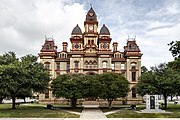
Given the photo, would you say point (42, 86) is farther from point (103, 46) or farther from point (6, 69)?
point (103, 46)

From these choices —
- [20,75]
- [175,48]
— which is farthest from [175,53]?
[20,75]

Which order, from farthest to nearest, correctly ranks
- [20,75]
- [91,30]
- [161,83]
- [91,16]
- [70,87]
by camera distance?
[91,16], [91,30], [70,87], [161,83], [20,75]

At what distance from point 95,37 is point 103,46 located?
2674 mm

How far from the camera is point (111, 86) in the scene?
129 feet

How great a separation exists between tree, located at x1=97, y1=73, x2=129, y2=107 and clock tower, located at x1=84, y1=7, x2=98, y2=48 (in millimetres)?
16504

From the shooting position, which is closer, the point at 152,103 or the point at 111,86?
the point at 152,103

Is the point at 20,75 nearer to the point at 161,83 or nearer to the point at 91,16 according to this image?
the point at 161,83

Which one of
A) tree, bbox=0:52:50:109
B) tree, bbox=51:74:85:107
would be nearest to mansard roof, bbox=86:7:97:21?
tree, bbox=51:74:85:107

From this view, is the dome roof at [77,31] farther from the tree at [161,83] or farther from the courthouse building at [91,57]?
the tree at [161,83]

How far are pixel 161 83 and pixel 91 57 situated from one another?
2165cm

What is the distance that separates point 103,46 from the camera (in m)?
56.8

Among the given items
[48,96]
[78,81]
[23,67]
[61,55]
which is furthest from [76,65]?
[23,67]

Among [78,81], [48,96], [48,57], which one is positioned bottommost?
[48,96]

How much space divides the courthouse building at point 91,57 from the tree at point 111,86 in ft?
46.2
